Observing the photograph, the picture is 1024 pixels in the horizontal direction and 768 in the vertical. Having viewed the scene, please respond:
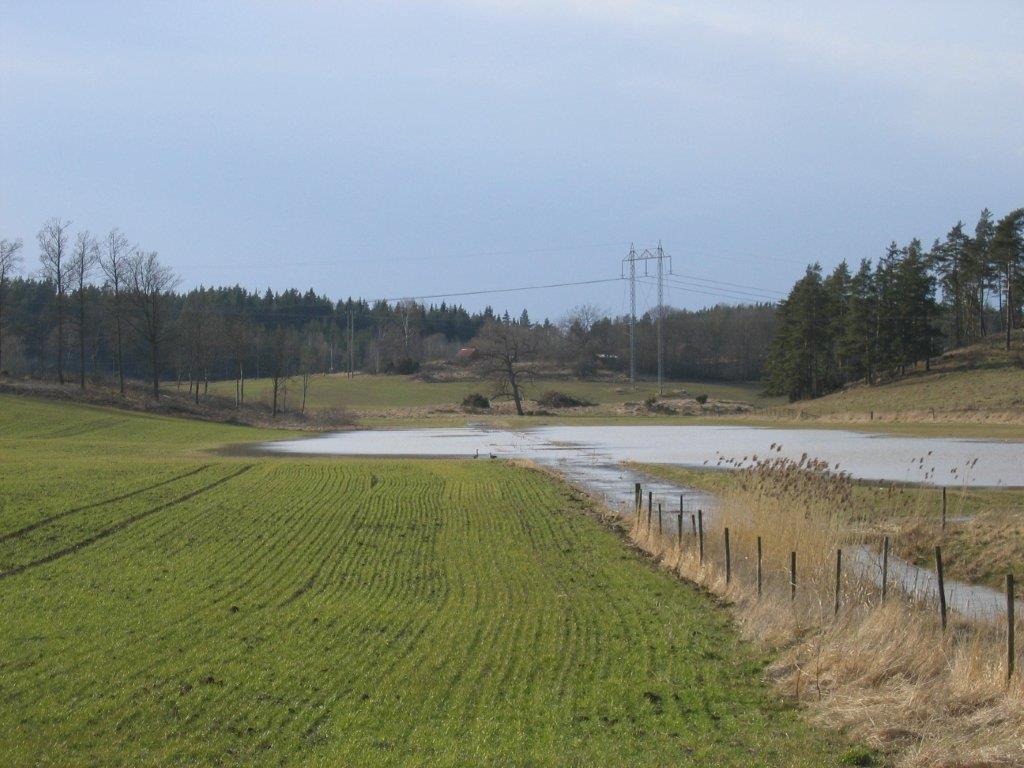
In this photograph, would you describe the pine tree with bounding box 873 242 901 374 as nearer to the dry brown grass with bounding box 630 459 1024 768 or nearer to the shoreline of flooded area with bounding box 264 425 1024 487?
the shoreline of flooded area with bounding box 264 425 1024 487

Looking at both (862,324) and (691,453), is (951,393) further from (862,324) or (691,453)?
(691,453)

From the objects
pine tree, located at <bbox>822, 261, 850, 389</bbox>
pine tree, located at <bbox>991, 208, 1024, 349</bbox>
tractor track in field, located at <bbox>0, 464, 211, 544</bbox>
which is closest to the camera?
tractor track in field, located at <bbox>0, 464, 211, 544</bbox>

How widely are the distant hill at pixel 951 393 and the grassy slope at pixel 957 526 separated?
43544 millimetres

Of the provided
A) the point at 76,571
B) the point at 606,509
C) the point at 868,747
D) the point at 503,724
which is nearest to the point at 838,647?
the point at 868,747

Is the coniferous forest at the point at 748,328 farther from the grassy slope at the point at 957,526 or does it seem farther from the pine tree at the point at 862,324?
the grassy slope at the point at 957,526

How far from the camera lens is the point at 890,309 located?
96000 mm

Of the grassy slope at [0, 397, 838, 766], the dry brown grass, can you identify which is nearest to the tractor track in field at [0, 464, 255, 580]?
the grassy slope at [0, 397, 838, 766]

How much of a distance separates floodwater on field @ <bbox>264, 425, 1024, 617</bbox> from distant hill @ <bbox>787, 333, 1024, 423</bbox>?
12576 millimetres

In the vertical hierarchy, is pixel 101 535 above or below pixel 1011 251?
below

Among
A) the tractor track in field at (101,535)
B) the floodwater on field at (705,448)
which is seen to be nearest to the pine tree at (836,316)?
the floodwater on field at (705,448)

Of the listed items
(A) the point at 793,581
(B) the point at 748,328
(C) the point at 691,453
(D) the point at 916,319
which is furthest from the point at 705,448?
(B) the point at 748,328

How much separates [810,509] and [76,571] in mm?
12817

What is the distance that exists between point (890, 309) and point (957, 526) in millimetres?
80379

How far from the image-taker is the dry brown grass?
27.8 ft
